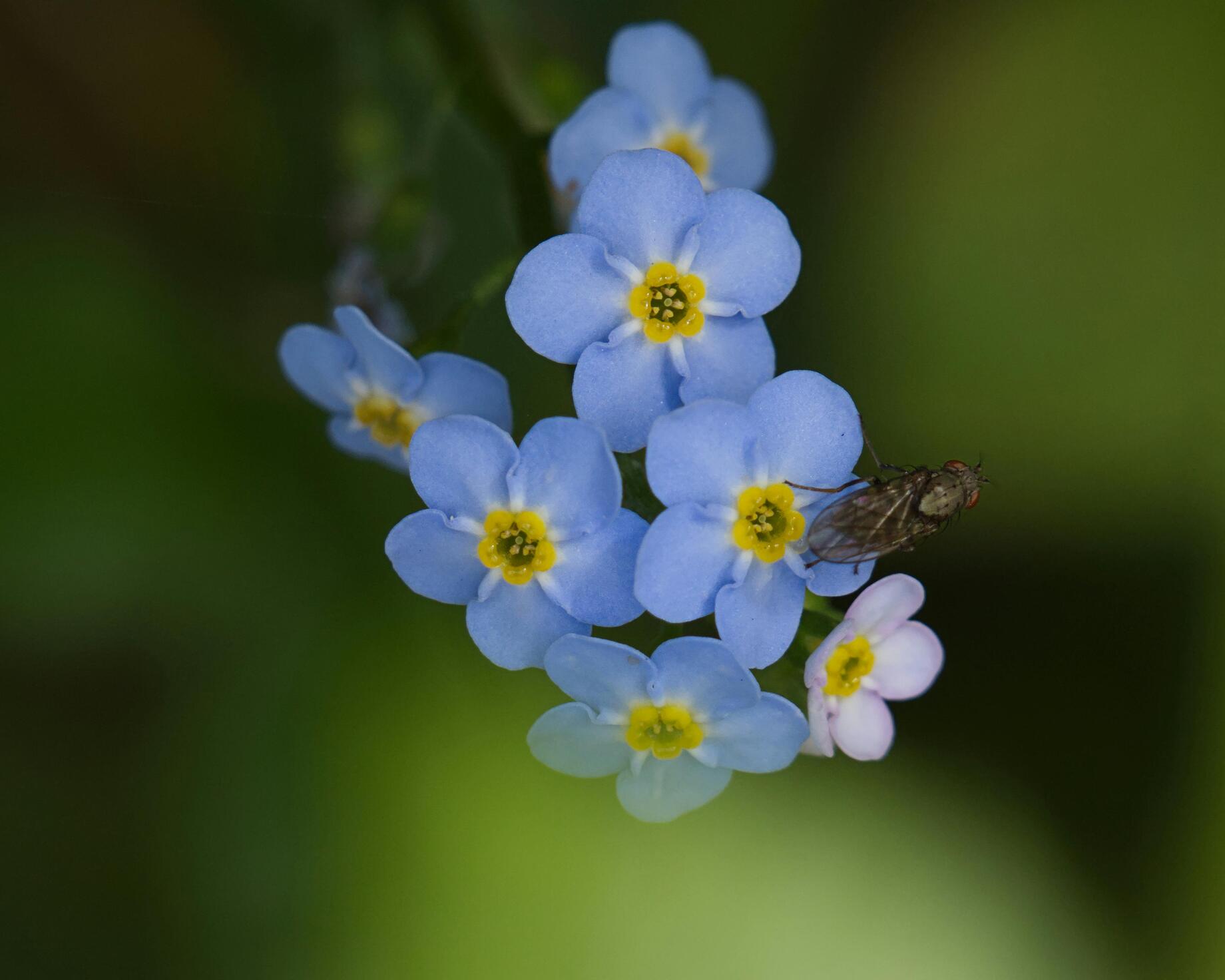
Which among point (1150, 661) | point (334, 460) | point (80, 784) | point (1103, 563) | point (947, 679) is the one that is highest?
A: point (1103, 563)

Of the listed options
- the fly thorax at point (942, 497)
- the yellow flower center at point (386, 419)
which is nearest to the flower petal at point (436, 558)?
the yellow flower center at point (386, 419)

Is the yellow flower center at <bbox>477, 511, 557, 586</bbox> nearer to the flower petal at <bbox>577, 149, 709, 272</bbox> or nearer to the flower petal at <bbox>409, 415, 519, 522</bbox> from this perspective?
the flower petal at <bbox>409, 415, 519, 522</bbox>

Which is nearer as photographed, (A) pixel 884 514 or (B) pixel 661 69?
(A) pixel 884 514

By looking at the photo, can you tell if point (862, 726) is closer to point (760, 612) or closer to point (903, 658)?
point (903, 658)

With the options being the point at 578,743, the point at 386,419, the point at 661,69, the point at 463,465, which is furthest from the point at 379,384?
the point at 661,69

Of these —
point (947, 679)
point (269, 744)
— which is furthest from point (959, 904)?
point (269, 744)

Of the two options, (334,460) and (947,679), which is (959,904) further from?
(334,460)
